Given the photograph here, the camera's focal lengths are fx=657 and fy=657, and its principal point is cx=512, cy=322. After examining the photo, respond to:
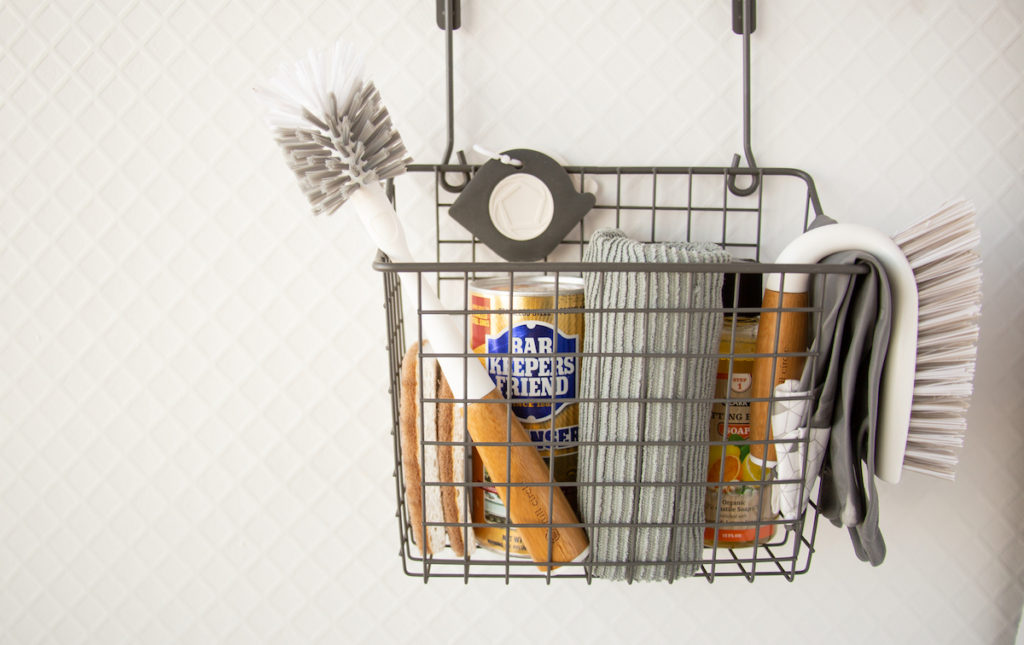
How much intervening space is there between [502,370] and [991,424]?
1.63ft

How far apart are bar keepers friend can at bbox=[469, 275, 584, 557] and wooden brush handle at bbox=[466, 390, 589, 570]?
12 mm

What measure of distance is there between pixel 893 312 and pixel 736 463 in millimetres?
154

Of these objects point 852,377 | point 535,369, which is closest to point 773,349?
point 852,377

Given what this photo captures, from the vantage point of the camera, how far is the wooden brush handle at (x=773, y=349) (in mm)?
470

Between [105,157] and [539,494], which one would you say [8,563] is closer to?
[105,157]

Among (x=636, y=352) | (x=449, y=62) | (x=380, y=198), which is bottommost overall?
(x=636, y=352)

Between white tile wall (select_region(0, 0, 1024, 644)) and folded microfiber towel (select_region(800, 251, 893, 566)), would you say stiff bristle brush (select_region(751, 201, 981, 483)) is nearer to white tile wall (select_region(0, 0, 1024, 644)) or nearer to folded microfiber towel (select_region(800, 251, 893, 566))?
folded microfiber towel (select_region(800, 251, 893, 566))

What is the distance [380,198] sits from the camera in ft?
1.48

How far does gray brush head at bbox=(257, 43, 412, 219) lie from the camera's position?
1.41ft

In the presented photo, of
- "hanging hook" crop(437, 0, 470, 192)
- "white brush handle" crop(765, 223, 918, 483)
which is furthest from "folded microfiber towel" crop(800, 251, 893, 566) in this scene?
"hanging hook" crop(437, 0, 470, 192)

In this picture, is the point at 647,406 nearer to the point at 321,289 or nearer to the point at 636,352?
the point at 636,352

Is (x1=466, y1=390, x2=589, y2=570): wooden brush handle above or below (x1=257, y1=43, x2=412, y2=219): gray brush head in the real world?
below

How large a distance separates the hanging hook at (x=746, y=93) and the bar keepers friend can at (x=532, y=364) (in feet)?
0.65

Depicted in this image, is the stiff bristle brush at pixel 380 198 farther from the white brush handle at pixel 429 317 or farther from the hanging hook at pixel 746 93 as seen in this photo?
the hanging hook at pixel 746 93
